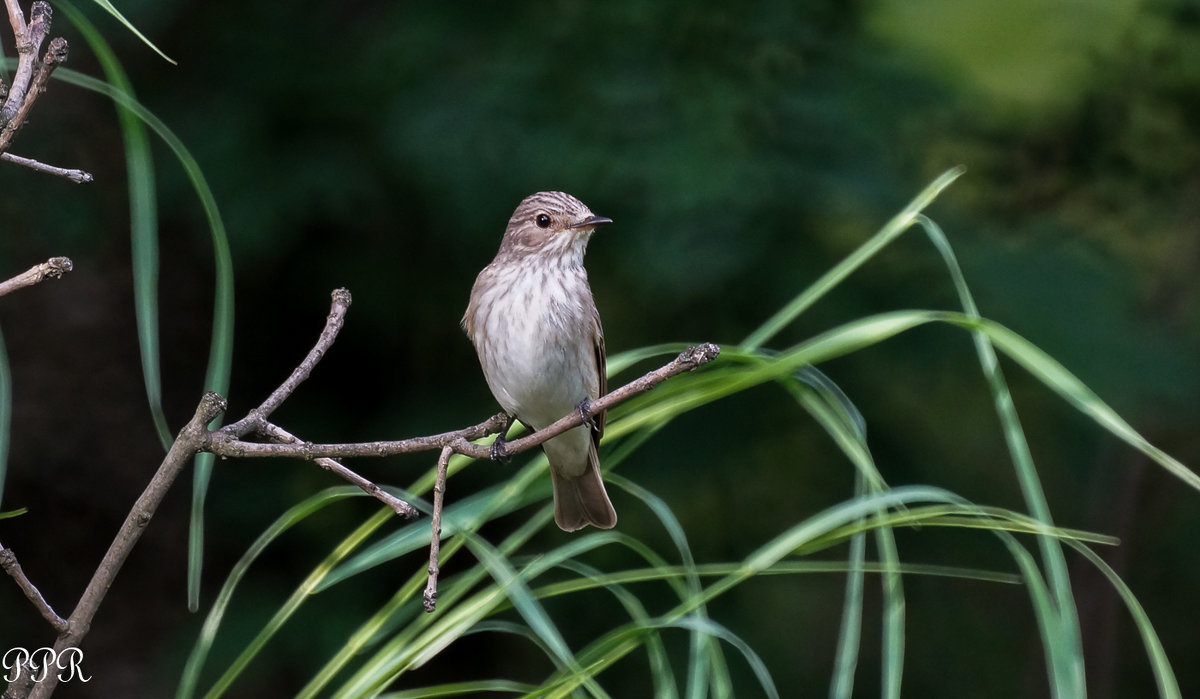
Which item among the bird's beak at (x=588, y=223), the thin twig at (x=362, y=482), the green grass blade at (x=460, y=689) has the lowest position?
the green grass blade at (x=460, y=689)

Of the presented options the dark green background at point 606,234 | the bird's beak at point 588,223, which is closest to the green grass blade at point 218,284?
the bird's beak at point 588,223

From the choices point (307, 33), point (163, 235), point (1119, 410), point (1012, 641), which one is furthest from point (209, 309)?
point (1012, 641)

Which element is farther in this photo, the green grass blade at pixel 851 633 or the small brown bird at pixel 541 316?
the small brown bird at pixel 541 316

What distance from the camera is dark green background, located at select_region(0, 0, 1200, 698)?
4.30 m

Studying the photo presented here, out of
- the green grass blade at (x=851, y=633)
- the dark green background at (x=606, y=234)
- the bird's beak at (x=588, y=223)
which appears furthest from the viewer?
the dark green background at (x=606, y=234)

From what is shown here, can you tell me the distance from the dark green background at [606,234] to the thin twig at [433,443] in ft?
7.66

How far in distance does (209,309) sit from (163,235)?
353mm

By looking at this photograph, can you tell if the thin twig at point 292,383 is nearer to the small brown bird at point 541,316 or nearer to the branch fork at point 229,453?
the branch fork at point 229,453

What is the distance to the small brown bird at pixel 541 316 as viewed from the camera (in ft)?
10.9

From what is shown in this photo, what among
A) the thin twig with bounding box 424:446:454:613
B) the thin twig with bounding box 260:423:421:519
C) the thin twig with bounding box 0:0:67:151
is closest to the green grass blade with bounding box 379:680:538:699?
the thin twig with bounding box 424:446:454:613

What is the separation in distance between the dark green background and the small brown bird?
0.74 metres

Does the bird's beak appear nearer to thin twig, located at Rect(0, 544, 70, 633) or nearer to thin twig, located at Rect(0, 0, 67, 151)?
thin twig, located at Rect(0, 0, 67, 151)

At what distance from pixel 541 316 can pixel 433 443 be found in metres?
1.71

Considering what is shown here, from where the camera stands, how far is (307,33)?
15.7ft
